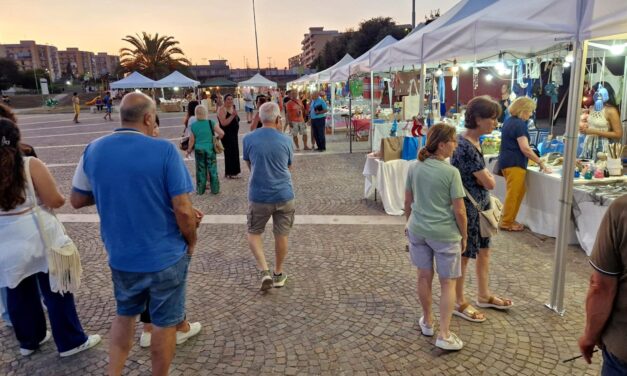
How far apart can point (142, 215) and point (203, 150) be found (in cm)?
551

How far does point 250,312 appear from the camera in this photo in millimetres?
3588

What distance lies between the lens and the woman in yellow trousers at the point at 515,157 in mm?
4949

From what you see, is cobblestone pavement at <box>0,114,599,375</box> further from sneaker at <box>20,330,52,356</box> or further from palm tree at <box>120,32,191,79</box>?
palm tree at <box>120,32,191,79</box>

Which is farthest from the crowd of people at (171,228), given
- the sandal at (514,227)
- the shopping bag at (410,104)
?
the shopping bag at (410,104)

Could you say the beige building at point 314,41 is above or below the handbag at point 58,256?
above

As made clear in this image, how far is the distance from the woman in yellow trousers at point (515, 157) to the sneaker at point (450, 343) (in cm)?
288

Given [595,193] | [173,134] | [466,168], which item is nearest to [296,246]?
[466,168]

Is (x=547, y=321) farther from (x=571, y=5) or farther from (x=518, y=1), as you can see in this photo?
(x=518, y=1)

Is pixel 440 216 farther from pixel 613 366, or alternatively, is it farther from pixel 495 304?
pixel 613 366

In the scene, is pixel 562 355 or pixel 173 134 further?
pixel 173 134

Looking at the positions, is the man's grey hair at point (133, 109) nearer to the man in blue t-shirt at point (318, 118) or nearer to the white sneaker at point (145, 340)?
the white sneaker at point (145, 340)

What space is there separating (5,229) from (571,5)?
4.07 metres

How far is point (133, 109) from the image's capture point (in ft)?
7.16

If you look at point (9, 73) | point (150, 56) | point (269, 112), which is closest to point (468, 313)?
point (269, 112)
